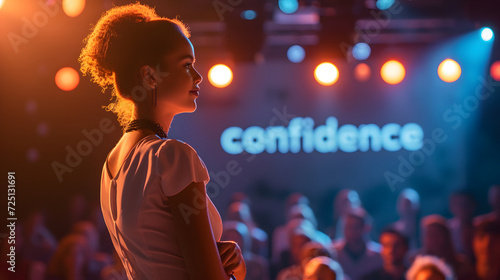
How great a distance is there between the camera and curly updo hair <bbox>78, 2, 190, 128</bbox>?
3.14 feet

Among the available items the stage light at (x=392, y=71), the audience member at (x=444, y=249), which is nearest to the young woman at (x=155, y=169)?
the audience member at (x=444, y=249)

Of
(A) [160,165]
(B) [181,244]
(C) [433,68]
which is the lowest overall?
(B) [181,244]

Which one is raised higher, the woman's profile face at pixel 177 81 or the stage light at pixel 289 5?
the stage light at pixel 289 5

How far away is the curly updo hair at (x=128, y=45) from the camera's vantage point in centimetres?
96

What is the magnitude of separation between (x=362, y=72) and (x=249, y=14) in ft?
10.1

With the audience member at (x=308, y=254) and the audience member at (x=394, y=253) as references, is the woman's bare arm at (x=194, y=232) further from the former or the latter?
the audience member at (x=394, y=253)

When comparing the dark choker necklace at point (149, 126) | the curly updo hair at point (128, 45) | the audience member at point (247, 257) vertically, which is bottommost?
the audience member at point (247, 257)

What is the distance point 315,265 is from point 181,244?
258cm

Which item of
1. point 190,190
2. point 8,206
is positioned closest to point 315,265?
point 190,190

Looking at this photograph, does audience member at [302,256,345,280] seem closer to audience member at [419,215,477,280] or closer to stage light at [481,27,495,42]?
audience member at [419,215,477,280]

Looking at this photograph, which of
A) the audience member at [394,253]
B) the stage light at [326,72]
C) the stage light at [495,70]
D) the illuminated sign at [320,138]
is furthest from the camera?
the illuminated sign at [320,138]

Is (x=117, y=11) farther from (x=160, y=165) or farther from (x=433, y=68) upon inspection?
(x=433, y=68)

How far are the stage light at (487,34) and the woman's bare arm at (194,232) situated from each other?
5164mm

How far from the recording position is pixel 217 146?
6.89 metres
